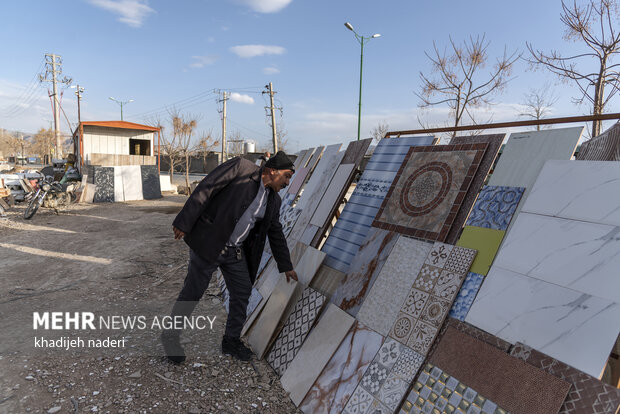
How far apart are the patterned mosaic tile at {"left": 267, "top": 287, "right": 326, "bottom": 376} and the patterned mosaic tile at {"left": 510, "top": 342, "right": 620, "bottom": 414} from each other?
5.66 ft

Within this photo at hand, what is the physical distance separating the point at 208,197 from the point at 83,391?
1.79m

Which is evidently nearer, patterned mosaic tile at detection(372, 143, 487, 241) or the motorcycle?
patterned mosaic tile at detection(372, 143, 487, 241)

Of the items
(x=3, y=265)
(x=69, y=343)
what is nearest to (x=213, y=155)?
(x=3, y=265)

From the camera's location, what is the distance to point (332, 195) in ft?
14.1

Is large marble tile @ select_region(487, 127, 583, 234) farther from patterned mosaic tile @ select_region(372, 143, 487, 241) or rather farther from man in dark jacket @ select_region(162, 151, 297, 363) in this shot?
man in dark jacket @ select_region(162, 151, 297, 363)

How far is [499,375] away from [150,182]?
58.0ft

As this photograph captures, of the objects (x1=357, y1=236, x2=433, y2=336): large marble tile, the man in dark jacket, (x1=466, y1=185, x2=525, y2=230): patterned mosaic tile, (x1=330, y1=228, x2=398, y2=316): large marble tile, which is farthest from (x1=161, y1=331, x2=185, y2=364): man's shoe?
(x1=466, y1=185, x2=525, y2=230): patterned mosaic tile

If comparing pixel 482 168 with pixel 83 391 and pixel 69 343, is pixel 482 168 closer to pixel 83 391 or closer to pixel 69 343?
pixel 83 391

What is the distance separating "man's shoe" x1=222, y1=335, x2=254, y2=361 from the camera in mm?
3292

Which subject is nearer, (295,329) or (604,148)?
(604,148)

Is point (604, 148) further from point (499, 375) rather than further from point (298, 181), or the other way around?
point (298, 181)

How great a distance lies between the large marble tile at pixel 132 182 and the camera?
16.1 metres

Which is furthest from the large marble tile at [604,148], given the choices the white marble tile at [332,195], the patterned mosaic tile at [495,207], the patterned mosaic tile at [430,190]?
the white marble tile at [332,195]

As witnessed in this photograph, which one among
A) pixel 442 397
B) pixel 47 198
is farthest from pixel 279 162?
pixel 47 198
